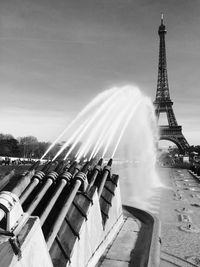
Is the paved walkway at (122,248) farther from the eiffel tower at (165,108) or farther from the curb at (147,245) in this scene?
the eiffel tower at (165,108)

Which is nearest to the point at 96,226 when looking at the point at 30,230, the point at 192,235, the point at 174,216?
the point at 30,230

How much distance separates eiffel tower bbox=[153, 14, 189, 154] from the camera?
90312 millimetres

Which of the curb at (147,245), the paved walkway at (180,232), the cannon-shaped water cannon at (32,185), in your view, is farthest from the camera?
the paved walkway at (180,232)

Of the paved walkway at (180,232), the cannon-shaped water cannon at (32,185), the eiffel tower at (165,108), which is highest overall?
the eiffel tower at (165,108)

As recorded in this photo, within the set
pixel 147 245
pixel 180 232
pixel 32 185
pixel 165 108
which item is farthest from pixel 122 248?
pixel 165 108

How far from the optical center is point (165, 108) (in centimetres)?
9388

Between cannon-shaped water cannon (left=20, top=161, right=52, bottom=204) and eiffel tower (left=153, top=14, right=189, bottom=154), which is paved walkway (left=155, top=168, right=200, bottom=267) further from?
eiffel tower (left=153, top=14, right=189, bottom=154)

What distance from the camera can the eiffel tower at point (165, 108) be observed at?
90.3 meters

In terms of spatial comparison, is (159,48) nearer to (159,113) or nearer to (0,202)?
(159,113)

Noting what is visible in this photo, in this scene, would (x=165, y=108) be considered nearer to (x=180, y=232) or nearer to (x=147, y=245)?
(x=180, y=232)

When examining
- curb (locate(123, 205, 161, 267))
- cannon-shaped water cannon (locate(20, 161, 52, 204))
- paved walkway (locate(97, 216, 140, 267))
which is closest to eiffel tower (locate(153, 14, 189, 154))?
curb (locate(123, 205, 161, 267))

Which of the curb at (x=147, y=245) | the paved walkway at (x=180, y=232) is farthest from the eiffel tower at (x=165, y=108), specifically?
the curb at (x=147, y=245)

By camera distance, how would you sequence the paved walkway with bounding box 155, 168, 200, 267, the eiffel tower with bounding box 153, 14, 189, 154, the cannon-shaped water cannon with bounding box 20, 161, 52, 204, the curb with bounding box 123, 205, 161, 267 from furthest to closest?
the eiffel tower with bounding box 153, 14, 189, 154 → the paved walkway with bounding box 155, 168, 200, 267 → the curb with bounding box 123, 205, 161, 267 → the cannon-shaped water cannon with bounding box 20, 161, 52, 204

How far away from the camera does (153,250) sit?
6680 mm
